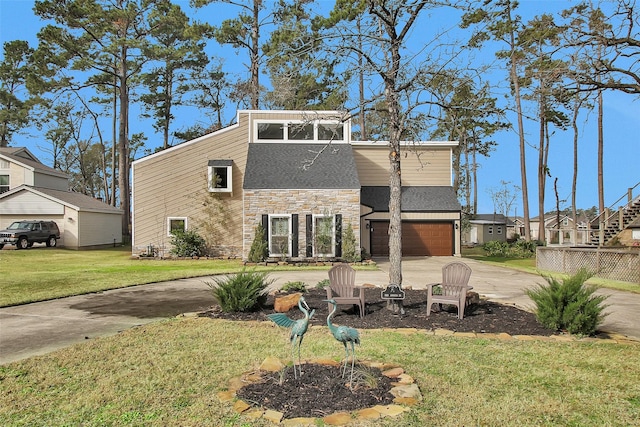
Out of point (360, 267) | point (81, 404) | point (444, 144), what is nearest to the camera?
point (81, 404)

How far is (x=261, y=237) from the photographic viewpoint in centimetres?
2011

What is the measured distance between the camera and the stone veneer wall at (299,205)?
20703 mm

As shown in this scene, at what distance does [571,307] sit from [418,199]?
19.0 m

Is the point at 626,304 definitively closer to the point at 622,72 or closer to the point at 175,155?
the point at 622,72

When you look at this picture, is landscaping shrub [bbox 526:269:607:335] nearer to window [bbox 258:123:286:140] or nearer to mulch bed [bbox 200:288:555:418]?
mulch bed [bbox 200:288:555:418]

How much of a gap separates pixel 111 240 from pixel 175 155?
11.8 metres

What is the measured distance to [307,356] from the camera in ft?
18.0

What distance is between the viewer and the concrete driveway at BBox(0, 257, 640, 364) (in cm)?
653

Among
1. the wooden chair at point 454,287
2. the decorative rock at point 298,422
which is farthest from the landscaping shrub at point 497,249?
the decorative rock at point 298,422

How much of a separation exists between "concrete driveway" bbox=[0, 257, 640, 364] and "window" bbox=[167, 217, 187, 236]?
379 inches

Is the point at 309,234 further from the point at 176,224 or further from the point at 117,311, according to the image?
the point at 117,311

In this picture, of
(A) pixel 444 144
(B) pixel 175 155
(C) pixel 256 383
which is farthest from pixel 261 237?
(C) pixel 256 383

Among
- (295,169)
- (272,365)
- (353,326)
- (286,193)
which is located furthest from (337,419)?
(295,169)

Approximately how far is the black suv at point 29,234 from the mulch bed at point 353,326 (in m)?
21.2
